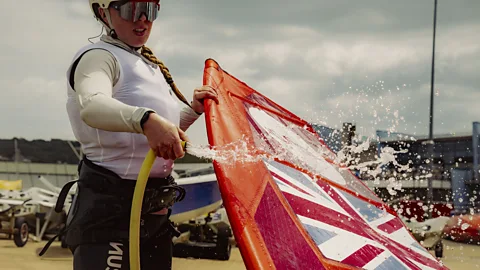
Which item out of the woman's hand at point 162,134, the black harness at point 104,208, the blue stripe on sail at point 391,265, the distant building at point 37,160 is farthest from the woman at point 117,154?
the distant building at point 37,160

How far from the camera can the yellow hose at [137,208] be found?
66.2 inches

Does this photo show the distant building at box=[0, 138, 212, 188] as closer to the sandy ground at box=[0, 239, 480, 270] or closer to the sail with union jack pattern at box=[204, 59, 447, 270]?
the sandy ground at box=[0, 239, 480, 270]

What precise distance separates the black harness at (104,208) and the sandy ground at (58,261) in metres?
7.05

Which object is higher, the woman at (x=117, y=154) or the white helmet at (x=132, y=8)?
the white helmet at (x=132, y=8)

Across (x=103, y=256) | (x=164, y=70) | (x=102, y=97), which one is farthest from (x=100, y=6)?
(x=103, y=256)

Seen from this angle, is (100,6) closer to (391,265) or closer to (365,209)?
(391,265)

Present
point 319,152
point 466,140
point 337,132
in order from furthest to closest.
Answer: point 466,140
point 337,132
point 319,152

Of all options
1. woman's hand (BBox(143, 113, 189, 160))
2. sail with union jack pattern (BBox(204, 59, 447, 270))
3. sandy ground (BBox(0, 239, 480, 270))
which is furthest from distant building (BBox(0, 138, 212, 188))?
woman's hand (BBox(143, 113, 189, 160))

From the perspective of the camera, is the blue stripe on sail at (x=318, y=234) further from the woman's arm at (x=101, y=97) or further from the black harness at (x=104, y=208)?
the woman's arm at (x=101, y=97)

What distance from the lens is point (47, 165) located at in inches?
1014

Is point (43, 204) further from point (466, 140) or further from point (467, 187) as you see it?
point (466, 140)

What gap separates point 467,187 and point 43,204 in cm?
1406

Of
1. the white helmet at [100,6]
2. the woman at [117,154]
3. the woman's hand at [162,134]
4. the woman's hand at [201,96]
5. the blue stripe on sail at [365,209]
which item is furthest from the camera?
the blue stripe on sail at [365,209]

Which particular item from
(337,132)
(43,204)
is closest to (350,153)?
(337,132)
